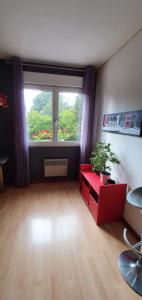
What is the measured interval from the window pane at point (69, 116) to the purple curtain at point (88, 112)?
21cm

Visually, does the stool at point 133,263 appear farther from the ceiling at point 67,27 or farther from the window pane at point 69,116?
the window pane at point 69,116

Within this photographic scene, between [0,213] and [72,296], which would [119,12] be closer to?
[72,296]

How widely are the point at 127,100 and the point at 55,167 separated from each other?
1.86m

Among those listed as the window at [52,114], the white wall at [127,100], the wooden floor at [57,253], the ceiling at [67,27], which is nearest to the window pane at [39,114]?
the window at [52,114]

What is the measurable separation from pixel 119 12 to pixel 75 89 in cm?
155

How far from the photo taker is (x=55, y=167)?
3.10 m

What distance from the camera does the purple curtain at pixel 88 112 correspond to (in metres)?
2.79

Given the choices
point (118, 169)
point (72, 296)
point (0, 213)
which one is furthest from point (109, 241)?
point (0, 213)

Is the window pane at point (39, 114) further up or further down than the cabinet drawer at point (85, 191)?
further up

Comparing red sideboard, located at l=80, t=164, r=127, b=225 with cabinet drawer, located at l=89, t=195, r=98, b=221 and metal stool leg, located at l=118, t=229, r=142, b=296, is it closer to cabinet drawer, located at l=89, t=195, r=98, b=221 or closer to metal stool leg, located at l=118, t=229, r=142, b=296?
cabinet drawer, located at l=89, t=195, r=98, b=221

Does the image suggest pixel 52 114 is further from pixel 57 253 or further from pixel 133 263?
pixel 133 263

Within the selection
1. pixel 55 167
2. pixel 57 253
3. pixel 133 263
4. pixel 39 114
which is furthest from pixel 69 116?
pixel 133 263

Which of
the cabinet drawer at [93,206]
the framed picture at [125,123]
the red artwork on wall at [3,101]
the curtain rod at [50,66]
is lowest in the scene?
the cabinet drawer at [93,206]

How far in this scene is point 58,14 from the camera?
153 cm
